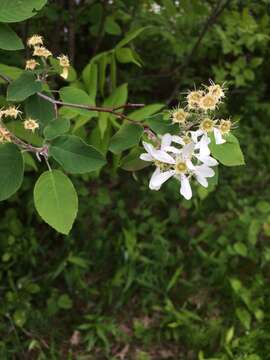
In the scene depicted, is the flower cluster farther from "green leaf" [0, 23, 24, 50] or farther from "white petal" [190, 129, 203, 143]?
"green leaf" [0, 23, 24, 50]

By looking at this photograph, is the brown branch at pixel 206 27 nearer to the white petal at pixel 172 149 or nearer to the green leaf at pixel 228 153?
the green leaf at pixel 228 153

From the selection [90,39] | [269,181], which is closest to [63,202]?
[90,39]

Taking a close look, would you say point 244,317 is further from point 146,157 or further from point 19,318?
point 146,157

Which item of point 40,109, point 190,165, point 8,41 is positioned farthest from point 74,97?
point 190,165

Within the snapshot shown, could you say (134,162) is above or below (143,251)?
above

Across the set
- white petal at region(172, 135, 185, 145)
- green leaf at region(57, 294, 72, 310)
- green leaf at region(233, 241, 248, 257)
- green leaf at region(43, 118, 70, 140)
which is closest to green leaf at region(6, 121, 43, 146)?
green leaf at region(43, 118, 70, 140)

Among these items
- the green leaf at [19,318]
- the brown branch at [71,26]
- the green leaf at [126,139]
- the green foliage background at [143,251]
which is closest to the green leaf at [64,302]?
the green foliage background at [143,251]
